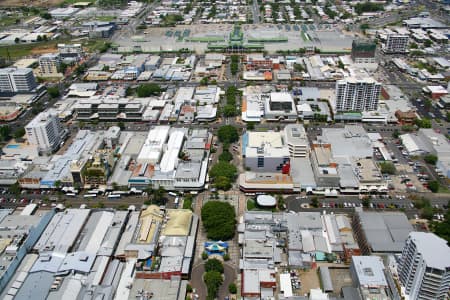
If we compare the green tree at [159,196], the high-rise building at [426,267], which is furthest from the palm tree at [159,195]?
the high-rise building at [426,267]

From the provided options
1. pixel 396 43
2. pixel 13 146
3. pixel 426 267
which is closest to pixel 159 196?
pixel 13 146

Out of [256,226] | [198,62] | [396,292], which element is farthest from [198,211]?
[198,62]

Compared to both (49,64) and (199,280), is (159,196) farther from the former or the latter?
(49,64)

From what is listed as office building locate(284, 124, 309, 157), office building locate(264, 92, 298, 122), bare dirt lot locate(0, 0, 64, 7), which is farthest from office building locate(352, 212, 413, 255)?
bare dirt lot locate(0, 0, 64, 7)

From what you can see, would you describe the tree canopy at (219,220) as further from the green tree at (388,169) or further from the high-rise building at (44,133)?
the high-rise building at (44,133)

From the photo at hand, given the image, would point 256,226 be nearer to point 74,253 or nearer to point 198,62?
point 74,253

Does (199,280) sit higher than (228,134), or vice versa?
(228,134)
